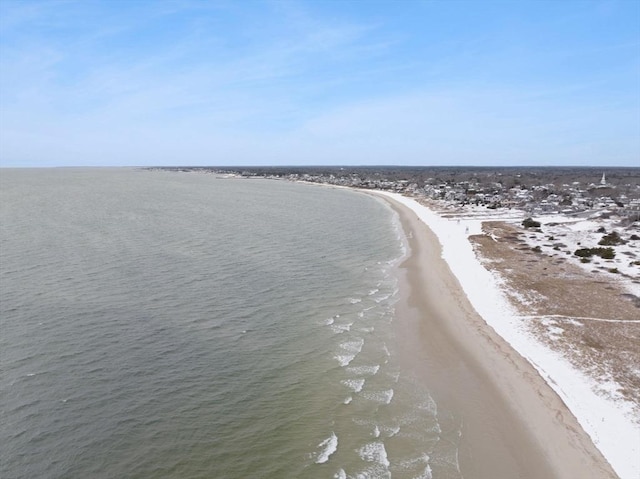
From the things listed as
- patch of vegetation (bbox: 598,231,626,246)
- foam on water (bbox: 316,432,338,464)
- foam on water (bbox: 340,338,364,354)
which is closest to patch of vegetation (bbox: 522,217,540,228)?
patch of vegetation (bbox: 598,231,626,246)

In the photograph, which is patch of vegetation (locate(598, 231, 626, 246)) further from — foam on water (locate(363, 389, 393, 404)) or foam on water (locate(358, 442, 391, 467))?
foam on water (locate(358, 442, 391, 467))

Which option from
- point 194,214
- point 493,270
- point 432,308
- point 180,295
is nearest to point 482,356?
point 432,308

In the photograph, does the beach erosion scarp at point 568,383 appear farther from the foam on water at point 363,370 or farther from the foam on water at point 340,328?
the foam on water at point 340,328

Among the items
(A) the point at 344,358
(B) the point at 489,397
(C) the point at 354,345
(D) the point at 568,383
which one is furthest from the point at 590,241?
(A) the point at 344,358

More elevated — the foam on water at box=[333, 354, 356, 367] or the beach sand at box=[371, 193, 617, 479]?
the foam on water at box=[333, 354, 356, 367]

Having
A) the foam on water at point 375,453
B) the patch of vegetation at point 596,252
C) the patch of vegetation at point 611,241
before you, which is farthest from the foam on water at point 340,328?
the patch of vegetation at point 611,241

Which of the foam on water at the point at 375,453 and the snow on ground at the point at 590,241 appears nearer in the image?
the foam on water at the point at 375,453

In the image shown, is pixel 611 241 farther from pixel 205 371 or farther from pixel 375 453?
pixel 205 371
